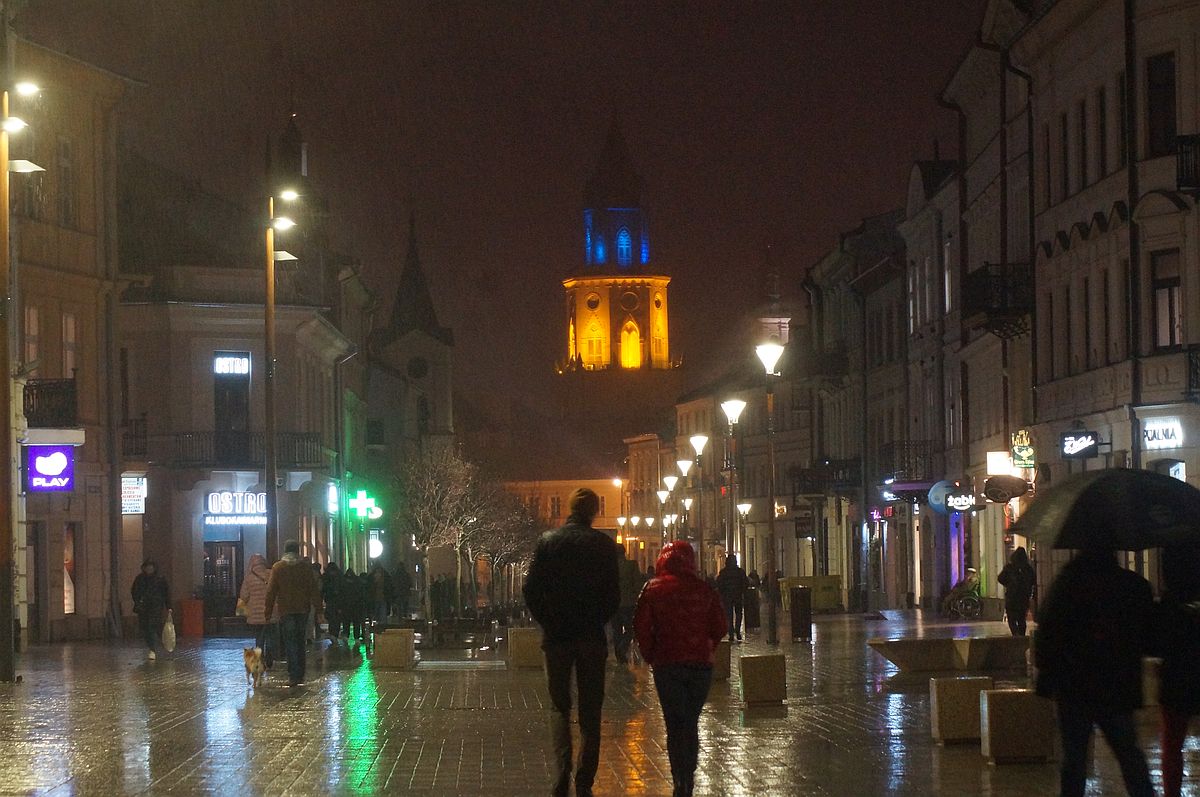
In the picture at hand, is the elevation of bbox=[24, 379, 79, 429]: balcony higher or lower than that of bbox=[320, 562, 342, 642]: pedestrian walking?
higher

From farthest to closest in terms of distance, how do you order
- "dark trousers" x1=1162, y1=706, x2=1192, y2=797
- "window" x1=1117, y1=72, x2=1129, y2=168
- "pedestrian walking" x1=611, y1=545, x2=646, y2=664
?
"window" x1=1117, y1=72, x2=1129, y2=168, "pedestrian walking" x1=611, y1=545, x2=646, y2=664, "dark trousers" x1=1162, y1=706, x2=1192, y2=797

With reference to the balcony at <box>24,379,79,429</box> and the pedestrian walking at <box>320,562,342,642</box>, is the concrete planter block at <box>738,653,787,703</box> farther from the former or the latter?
the balcony at <box>24,379,79,429</box>

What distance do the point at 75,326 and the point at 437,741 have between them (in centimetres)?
2982

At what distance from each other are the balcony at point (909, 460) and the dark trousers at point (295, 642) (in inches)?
1315

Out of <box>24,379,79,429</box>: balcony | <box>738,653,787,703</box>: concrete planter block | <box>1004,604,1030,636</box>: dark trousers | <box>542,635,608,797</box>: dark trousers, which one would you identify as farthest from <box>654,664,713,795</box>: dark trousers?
<box>24,379,79,429</box>: balcony

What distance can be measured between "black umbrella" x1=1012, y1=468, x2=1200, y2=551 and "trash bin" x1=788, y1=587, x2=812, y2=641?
26.9 meters

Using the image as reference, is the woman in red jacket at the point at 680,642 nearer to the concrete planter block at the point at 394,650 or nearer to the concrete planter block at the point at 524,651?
the concrete planter block at the point at 524,651

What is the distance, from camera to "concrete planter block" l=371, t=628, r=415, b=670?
3095 centimetres

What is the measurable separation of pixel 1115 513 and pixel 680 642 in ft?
10.4

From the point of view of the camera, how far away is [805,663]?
103ft

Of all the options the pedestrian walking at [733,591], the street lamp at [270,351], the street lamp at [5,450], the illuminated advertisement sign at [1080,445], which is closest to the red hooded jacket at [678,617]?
the street lamp at [5,450]

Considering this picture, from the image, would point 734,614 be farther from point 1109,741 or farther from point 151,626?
point 1109,741

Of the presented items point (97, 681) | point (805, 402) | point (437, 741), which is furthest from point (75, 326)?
point (805, 402)

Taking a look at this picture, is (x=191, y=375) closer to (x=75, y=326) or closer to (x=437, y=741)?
(x=75, y=326)
